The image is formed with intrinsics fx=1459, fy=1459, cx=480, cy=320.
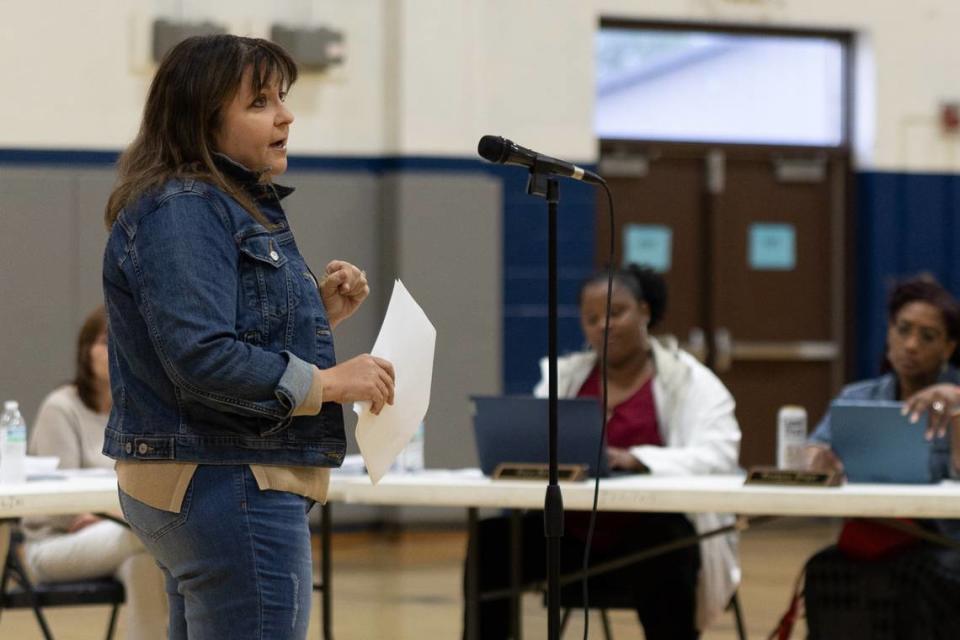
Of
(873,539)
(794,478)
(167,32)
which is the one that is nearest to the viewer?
(794,478)

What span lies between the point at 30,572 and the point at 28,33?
3727mm

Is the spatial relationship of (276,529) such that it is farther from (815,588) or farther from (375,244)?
(375,244)

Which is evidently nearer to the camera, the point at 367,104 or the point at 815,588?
the point at 815,588

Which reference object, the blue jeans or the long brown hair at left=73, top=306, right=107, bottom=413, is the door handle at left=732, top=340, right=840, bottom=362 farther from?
the blue jeans

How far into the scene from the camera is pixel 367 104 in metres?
7.61

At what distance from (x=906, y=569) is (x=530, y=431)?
1.06 metres

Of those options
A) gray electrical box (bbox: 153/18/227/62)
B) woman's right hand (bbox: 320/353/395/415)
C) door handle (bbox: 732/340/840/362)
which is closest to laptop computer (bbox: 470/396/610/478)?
woman's right hand (bbox: 320/353/395/415)

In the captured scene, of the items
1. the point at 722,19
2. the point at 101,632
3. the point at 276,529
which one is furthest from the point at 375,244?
the point at 276,529

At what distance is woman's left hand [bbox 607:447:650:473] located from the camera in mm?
3994

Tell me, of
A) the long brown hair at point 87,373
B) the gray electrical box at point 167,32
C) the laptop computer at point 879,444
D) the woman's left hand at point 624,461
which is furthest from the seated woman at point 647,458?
the gray electrical box at point 167,32

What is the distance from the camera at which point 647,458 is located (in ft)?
13.3

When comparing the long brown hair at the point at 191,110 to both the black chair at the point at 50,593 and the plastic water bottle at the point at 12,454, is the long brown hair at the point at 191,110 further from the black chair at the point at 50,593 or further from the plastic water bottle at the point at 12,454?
the black chair at the point at 50,593

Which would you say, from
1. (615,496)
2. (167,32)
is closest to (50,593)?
(615,496)

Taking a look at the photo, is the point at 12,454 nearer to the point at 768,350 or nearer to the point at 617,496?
the point at 617,496
